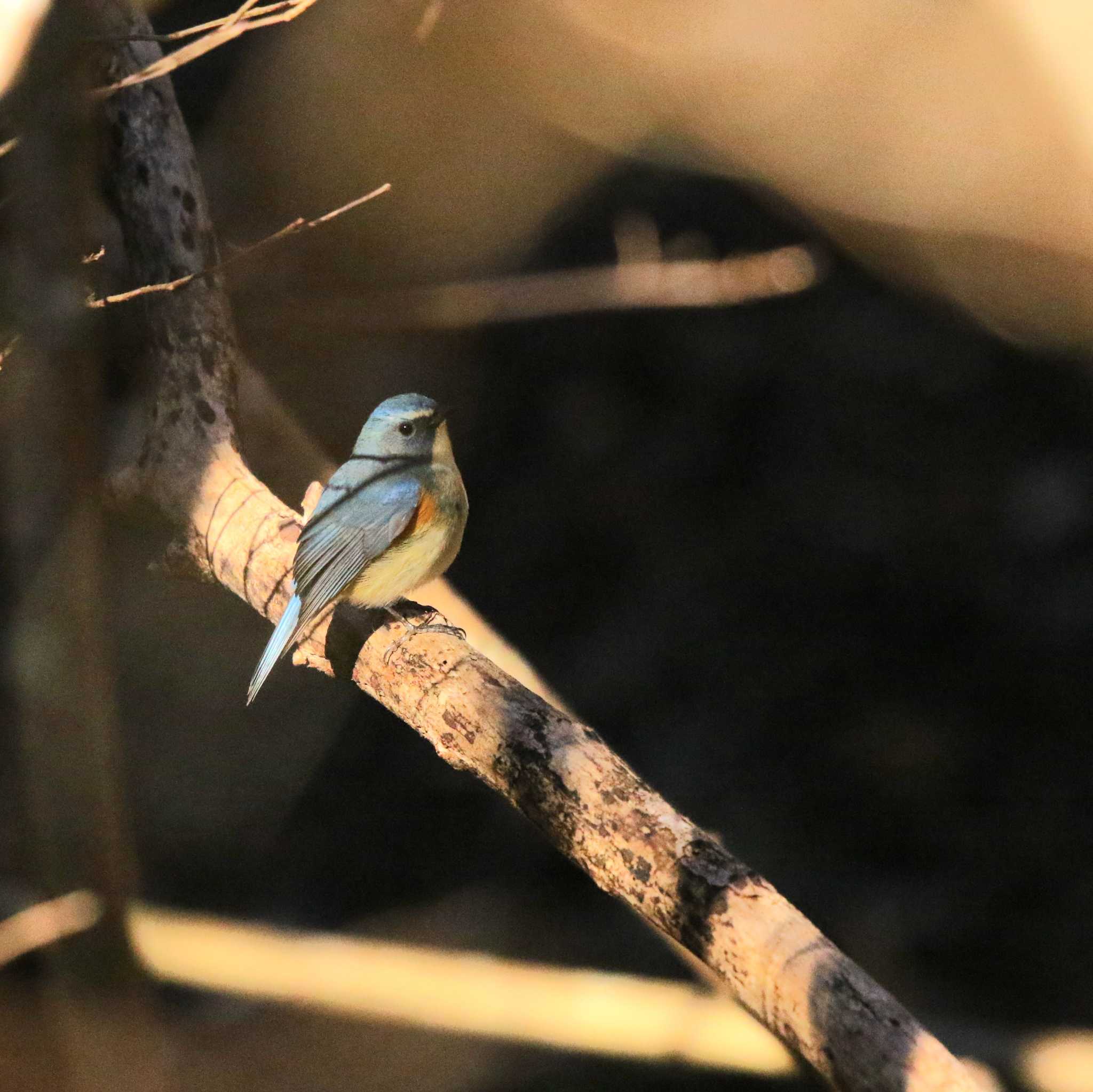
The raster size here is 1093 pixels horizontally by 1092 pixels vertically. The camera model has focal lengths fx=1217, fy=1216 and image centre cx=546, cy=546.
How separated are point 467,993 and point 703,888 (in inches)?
79.8

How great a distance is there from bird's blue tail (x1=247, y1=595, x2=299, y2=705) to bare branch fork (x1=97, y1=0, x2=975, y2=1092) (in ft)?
0.44

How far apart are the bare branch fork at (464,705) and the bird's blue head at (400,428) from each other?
35 centimetres

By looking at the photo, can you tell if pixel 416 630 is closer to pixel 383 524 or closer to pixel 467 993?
pixel 383 524

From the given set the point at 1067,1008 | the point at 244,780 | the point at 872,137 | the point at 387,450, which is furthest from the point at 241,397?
the point at 1067,1008

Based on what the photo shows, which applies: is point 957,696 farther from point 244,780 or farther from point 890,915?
point 244,780

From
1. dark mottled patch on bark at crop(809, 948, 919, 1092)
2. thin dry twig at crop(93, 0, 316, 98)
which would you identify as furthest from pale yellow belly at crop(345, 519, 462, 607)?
dark mottled patch on bark at crop(809, 948, 919, 1092)

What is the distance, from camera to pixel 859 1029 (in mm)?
1738

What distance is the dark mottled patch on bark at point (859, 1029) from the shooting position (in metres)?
1.70

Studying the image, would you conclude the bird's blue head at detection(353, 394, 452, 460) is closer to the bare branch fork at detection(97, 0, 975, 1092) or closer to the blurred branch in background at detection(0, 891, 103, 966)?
the bare branch fork at detection(97, 0, 975, 1092)

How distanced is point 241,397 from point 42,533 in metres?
2.28

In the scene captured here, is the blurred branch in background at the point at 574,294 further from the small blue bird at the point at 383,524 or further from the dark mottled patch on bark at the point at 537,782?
the dark mottled patch on bark at the point at 537,782

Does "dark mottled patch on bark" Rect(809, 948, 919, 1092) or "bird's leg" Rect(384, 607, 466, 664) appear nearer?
"dark mottled patch on bark" Rect(809, 948, 919, 1092)

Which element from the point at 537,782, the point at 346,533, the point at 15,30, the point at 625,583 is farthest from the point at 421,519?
the point at 625,583

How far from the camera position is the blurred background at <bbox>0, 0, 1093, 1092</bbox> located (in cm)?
524
